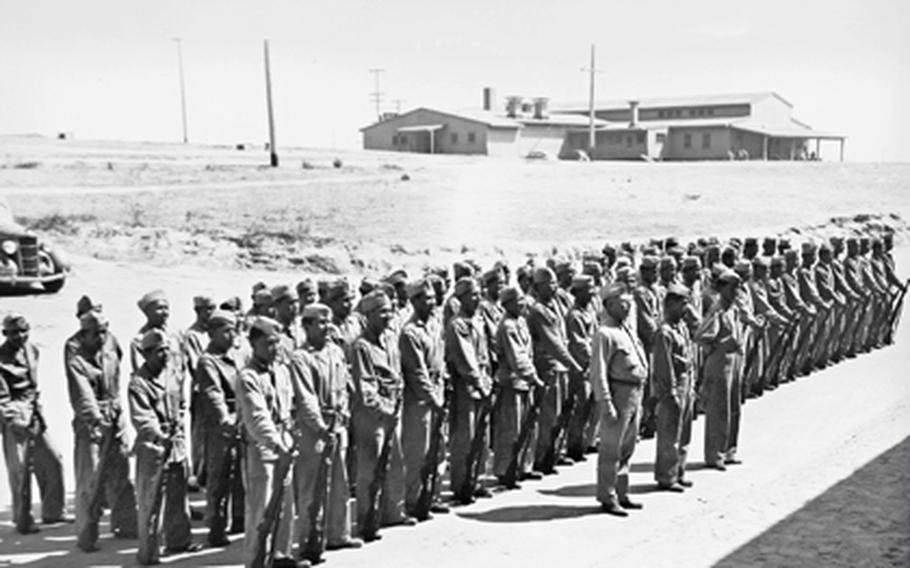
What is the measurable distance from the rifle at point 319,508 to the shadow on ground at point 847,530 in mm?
3148

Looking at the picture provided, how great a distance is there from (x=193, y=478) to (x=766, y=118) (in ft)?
203

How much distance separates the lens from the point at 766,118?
6569cm

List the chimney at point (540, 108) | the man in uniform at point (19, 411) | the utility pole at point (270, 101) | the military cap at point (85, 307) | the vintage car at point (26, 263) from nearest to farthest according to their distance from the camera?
the man in uniform at point (19, 411) < the military cap at point (85, 307) < the vintage car at point (26, 263) < the utility pole at point (270, 101) < the chimney at point (540, 108)

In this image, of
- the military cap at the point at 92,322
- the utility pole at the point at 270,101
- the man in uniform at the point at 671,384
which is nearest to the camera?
the military cap at the point at 92,322

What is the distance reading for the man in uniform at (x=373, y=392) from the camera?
8.29 metres

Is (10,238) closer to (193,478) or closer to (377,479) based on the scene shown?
(193,478)

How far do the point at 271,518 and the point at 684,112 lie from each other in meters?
64.2

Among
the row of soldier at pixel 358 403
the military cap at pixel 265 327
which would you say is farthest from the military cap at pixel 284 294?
the military cap at pixel 265 327

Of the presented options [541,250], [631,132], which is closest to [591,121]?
[631,132]

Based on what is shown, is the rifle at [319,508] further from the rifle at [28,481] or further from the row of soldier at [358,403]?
the rifle at [28,481]

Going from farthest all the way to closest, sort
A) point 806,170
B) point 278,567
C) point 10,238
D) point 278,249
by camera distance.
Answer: point 806,170, point 278,249, point 10,238, point 278,567

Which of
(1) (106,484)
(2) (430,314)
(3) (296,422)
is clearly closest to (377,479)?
(3) (296,422)

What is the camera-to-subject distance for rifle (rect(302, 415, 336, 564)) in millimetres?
7711

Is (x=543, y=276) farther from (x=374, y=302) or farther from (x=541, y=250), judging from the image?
(x=541, y=250)
